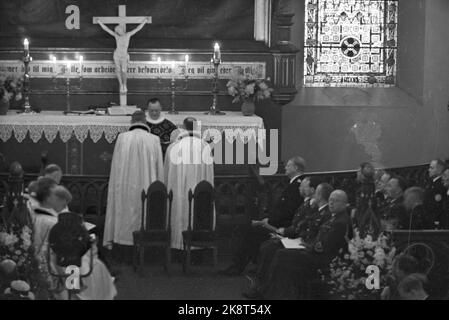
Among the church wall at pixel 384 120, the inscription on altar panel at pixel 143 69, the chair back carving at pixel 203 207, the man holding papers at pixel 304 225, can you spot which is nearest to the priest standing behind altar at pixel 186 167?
the chair back carving at pixel 203 207

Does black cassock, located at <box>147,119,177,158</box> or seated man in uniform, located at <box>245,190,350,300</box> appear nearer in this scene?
seated man in uniform, located at <box>245,190,350,300</box>

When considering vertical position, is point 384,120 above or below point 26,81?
below

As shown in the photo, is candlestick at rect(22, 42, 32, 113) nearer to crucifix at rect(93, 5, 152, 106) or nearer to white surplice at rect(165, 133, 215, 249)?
crucifix at rect(93, 5, 152, 106)

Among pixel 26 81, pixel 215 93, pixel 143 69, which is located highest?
pixel 143 69

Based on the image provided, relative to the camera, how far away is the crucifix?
19562 mm

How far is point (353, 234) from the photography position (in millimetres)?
12938

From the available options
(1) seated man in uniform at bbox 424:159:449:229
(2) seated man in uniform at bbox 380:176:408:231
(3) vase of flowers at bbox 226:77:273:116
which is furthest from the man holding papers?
(3) vase of flowers at bbox 226:77:273:116

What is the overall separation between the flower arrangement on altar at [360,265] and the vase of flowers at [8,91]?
752 cm

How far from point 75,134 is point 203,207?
392 cm

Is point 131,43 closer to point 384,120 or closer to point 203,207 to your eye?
point 384,120

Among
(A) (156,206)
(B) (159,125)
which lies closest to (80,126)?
(B) (159,125)

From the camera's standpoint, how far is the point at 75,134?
18266 millimetres
